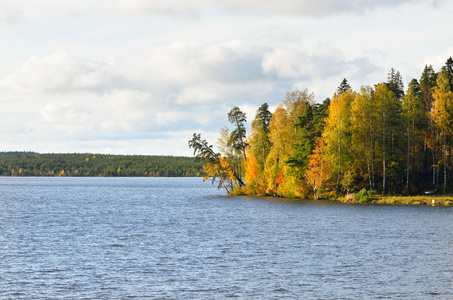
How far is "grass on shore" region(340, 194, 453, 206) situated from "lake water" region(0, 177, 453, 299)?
48.5ft

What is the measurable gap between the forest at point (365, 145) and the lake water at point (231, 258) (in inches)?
937

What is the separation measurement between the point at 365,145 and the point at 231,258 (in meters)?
56.4

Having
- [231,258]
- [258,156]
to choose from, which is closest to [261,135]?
[258,156]

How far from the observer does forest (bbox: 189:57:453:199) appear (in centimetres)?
8506

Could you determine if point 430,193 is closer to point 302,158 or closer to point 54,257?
point 302,158

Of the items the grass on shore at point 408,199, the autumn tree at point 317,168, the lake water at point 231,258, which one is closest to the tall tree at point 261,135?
the autumn tree at point 317,168

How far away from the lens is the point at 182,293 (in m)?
25.8

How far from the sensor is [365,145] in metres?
Result: 85.7

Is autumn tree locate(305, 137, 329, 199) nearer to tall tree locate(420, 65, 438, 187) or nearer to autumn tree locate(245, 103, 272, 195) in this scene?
autumn tree locate(245, 103, 272, 195)

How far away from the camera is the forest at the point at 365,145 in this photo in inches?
3349

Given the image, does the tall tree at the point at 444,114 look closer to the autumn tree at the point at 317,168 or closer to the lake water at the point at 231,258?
the autumn tree at the point at 317,168

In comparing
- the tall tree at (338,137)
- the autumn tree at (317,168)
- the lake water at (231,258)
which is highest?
the tall tree at (338,137)

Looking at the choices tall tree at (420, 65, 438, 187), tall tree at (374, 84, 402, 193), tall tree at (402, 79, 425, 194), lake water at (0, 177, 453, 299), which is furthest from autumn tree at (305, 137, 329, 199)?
lake water at (0, 177, 453, 299)

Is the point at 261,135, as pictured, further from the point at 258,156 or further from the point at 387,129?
the point at 387,129
